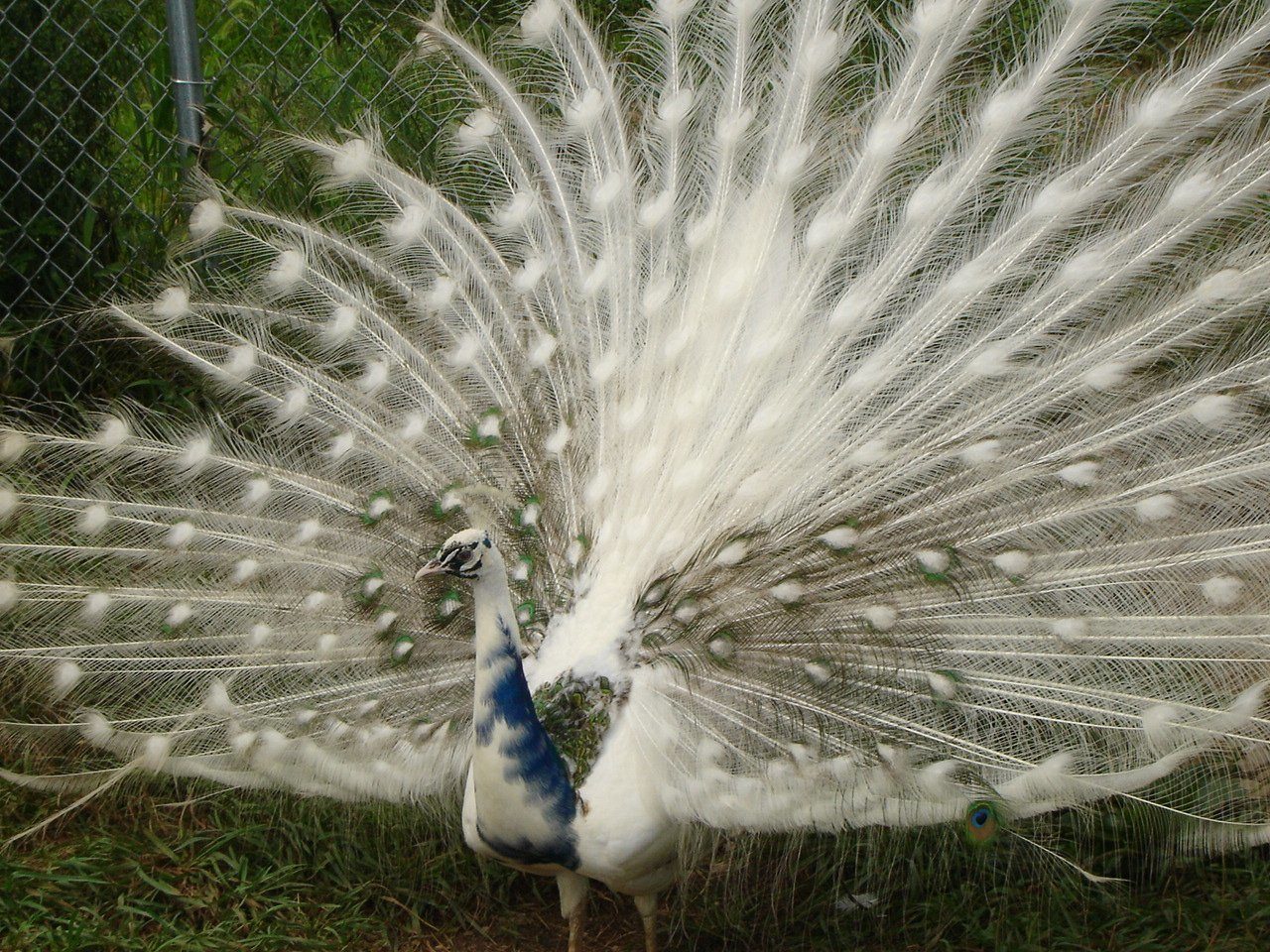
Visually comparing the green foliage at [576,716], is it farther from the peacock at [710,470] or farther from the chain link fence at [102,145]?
the chain link fence at [102,145]

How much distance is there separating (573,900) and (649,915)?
0.17 meters

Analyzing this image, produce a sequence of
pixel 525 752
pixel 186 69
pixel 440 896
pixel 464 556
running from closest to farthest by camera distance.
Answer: pixel 464 556
pixel 525 752
pixel 440 896
pixel 186 69

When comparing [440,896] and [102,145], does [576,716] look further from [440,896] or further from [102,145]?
[102,145]

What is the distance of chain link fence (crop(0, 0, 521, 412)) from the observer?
4.33 meters

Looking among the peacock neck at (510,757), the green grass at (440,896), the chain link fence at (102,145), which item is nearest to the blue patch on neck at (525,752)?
the peacock neck at (510,757)

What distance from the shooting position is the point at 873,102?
3.02 m

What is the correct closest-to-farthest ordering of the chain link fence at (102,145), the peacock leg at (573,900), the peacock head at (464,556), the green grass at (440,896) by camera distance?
the peacock head at (464,556) < the peacock leg at (573,900) < the green grass at (440,896) < the chain link fence at (102,145)

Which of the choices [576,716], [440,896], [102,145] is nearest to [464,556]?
[576,716]

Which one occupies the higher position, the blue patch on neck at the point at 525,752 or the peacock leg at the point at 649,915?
the blue patch on neck at the point at 525,752

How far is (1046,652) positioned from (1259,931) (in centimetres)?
102

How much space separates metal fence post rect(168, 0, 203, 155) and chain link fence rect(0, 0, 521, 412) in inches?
2.2

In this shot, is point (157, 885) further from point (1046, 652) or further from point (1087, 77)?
point (1087, 77)

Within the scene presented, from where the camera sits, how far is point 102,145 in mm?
4547

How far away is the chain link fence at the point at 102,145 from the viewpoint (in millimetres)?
4328
